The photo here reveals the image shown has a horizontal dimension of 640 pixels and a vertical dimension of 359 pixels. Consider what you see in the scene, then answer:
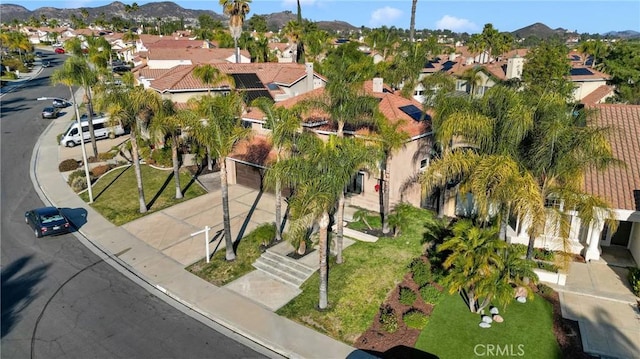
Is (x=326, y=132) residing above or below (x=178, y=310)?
above

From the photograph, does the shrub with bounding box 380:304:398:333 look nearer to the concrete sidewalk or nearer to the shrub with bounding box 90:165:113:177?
the concrete sidewalk

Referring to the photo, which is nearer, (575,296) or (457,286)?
(457,286)

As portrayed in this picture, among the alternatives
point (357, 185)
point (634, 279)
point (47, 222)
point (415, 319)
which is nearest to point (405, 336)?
point (415, 319)

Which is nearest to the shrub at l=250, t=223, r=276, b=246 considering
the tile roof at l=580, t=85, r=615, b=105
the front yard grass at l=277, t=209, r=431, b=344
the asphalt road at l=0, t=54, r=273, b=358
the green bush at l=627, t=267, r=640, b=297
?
the front yard grass at l=277, t=209, r=431, b=344

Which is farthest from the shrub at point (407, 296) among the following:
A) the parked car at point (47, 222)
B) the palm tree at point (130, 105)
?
the parked car at point (47, 222)

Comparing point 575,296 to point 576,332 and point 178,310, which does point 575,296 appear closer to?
point 576,332

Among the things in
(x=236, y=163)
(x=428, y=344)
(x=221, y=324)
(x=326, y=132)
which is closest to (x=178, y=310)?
(x=221, y=324)

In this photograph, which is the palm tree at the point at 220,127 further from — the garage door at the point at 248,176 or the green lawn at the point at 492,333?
the green lawn at the point at 492,333
